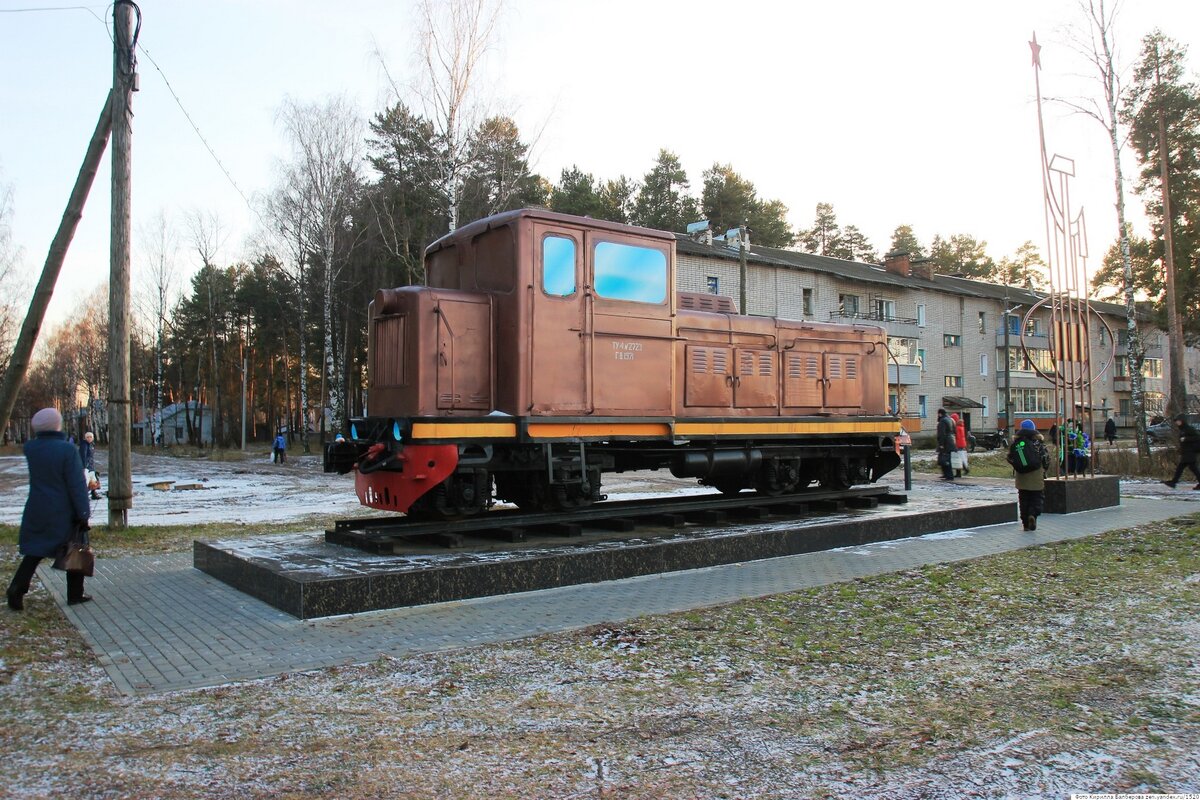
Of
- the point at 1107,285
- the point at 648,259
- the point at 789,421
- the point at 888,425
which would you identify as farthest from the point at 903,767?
the point at 1107,285

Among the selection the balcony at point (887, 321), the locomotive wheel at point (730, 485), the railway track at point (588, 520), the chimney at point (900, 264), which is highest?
the chimney at point (900, 264)

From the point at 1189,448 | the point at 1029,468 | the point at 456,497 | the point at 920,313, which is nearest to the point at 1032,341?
the point at 920,313

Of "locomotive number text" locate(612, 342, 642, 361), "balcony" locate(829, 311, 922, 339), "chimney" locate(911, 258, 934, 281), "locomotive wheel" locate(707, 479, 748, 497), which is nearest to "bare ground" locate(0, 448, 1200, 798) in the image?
"locomotive number text" locate(612, 342, 642, 361)

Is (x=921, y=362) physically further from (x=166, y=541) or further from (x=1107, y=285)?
(x=166, y=541)

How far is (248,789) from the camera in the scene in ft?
11.8

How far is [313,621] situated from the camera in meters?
6.64

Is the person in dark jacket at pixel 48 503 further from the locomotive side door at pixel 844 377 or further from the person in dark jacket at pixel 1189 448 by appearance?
the person in dark jacket at pixel 1189 448

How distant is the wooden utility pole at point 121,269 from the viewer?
37.7ft

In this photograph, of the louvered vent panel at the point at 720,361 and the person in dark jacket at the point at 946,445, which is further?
the person in dark jacket at the point at 946,445

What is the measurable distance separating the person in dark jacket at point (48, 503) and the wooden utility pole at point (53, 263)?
461 cm

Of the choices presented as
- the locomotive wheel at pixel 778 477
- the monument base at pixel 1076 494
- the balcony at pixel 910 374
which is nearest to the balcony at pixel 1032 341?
the balcony at pixel 910 374

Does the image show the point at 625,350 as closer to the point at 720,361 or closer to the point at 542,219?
the point at 542,219

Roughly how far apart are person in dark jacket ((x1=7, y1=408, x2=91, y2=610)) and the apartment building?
34077mm

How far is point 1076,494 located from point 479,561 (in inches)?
439
